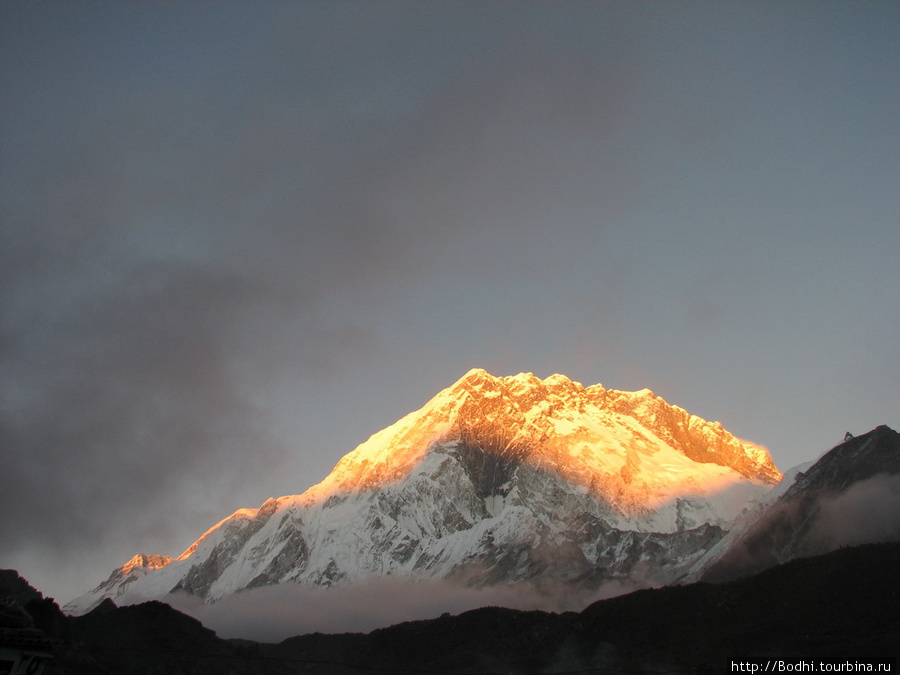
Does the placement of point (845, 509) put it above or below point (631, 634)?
above

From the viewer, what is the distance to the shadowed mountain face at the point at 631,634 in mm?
113188

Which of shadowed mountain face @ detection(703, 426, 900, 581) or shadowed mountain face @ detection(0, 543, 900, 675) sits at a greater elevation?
shadowed mountain face @ detection(703, 426, 900, 581)

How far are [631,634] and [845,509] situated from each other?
6284cm

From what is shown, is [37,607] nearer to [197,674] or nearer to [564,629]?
[197,674]

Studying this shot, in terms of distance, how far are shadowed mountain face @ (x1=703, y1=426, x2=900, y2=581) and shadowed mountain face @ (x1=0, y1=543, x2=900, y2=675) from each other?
105 ft

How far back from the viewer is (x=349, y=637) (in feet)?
607

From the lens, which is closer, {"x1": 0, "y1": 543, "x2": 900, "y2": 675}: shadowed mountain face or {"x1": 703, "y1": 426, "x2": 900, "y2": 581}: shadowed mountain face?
{"x1": 0, "y1": 543, "x2": 900, "y2": 675}: shadowed mountain face

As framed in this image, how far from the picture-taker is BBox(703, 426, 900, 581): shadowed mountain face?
163250 mm

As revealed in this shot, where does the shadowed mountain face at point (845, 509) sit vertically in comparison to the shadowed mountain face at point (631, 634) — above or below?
above

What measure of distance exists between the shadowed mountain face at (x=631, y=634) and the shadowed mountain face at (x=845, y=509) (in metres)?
32.0

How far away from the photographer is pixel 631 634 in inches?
5551

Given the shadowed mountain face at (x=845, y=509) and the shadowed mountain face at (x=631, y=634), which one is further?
the shadowed mountain face at (x=845, y=509)

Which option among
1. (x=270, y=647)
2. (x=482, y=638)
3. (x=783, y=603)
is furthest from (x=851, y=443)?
(x=270, y=647)

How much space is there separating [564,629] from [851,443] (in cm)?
8883
